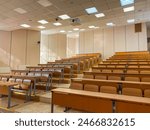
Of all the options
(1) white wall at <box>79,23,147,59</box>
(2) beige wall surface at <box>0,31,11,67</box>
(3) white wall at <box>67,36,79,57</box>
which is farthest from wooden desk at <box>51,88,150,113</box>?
(3) white wall at <box>67,36,79,57</box>

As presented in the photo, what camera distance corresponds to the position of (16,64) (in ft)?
31.0

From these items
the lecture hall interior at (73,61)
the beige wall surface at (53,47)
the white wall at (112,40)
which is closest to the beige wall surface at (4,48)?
the lecture hall interior at (73,61)

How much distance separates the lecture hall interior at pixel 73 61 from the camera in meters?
2.79

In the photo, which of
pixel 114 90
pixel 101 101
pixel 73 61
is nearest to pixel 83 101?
pixel 101 101

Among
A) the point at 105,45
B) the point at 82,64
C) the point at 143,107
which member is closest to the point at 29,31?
the point at 82,64

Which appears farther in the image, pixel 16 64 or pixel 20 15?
pixel 16 64

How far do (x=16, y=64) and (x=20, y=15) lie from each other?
389 centimetres

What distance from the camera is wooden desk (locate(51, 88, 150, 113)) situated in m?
2.15

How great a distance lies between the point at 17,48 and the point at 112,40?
7598 mm

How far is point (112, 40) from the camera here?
11203 millimetres

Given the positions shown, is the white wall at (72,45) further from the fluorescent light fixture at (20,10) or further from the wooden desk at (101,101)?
the wooden desk at (101,101)

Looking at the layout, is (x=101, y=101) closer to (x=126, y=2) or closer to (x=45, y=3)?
(x=45, y=3)

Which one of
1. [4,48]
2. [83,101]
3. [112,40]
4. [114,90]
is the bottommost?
[83,101]

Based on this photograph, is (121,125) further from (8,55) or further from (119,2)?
(8,55)
